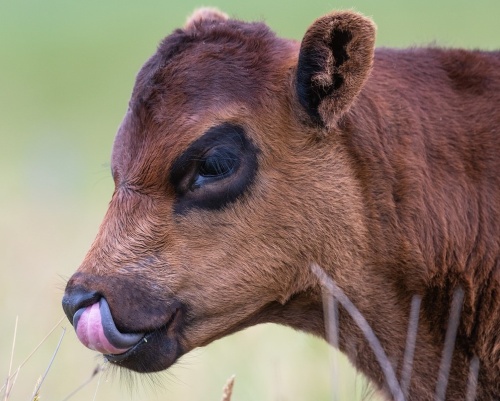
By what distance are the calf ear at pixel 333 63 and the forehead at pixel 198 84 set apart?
0.63ft

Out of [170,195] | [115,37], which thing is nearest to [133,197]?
[170,195]

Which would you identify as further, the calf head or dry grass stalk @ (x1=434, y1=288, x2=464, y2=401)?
dry grass stalk @ (x1=434, y1=288, x2=464, y2=401)

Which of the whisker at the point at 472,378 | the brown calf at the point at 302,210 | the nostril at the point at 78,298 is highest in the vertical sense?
the brown calf at the point at 302,210

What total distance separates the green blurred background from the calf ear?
129cm

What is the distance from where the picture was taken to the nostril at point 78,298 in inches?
209

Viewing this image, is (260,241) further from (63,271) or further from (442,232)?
(63,271)

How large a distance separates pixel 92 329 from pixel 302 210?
1.35 meters

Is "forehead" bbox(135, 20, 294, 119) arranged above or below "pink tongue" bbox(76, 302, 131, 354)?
above

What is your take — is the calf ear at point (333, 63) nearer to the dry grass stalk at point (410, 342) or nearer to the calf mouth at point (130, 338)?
the dry grass stalk at point (410, 342)

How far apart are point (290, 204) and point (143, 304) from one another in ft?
3.29

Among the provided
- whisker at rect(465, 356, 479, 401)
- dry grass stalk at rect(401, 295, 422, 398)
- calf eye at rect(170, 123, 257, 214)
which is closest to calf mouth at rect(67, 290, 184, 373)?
calf eye at rect(170, 123, 257, 214)

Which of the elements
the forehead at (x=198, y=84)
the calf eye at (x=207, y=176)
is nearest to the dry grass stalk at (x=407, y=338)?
the calf eye at (x=207, y=176)

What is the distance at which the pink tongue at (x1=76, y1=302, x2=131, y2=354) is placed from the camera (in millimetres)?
5270

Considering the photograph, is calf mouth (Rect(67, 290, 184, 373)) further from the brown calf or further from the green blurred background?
the green blurred background
